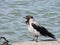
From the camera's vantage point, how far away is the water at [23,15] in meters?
15.4

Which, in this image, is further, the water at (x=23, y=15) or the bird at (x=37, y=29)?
the water at (x=23, y=15)

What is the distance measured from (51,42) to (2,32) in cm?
761

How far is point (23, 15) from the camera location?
61.5 ft

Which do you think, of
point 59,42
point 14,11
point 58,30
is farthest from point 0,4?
point 59,42

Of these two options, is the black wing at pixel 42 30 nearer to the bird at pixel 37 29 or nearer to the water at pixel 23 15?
the bird at pixel 37 29

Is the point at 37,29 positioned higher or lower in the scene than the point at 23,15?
lower

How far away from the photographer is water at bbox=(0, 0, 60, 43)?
50.4ft

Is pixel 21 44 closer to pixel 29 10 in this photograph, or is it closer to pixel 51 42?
pixel 51 42

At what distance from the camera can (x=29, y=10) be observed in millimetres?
19953

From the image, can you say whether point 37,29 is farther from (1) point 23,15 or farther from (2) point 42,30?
(1) point 23,15

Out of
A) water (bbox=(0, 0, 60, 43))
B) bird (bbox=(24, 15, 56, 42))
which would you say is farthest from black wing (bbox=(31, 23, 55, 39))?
water (bbox=(0, 0, 60, 43))

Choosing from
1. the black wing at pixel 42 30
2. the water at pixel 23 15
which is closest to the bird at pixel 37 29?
the black wing at pixel 42 30

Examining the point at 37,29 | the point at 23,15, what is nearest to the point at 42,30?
the point at 37,29

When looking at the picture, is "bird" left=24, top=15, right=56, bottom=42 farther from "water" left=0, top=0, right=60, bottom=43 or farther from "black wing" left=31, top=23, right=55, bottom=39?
"water" left=0, top=0, right=60, bottom=43
